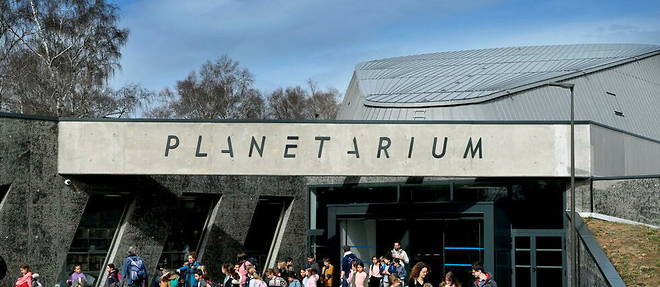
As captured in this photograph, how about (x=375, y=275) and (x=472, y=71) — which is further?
(x=472, y=71)

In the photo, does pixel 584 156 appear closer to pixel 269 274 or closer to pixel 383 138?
pixel 383 138

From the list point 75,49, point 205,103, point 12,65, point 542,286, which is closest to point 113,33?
point 75,49

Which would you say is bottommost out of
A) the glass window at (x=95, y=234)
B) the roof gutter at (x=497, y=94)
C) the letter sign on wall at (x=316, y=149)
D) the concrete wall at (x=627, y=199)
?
the glass window at (x=95, y=234)

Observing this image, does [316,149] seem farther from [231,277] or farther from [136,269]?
[231,277]

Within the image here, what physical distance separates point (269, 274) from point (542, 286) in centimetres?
991

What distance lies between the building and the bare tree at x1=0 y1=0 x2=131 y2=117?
15621mm

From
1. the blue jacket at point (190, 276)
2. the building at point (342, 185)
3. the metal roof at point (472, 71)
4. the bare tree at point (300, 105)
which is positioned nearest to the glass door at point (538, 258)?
the building at point (342, 185)

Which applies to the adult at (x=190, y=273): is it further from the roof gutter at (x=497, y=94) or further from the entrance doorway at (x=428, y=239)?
the roof gutter at (x=497, y=94)

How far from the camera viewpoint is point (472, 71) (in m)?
44.1

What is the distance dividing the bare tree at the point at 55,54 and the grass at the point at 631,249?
28967 millimetres

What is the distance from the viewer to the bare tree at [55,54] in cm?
4794

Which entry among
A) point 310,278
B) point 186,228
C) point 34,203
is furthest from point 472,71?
point 34,203

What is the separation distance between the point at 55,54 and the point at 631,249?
3189 cm

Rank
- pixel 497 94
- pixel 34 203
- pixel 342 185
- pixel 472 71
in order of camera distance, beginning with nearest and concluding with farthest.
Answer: pixel 34 203 → pixel 342 185 → pixel 497 94 → pixel 472 71
